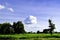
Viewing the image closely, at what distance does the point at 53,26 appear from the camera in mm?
91500

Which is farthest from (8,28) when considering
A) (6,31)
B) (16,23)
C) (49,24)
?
(49,24)

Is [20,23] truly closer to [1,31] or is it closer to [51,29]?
[1,31]

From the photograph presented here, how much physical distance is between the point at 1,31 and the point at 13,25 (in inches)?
446

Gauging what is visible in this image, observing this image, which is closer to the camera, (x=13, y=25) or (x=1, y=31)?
(x=1, y=31)

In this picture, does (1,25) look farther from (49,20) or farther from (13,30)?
(49,20)

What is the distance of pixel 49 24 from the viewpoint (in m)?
92.6

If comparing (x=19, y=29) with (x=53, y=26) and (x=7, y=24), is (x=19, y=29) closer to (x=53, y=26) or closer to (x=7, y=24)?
(x=7, y=24)

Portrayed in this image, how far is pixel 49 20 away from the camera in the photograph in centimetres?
9188

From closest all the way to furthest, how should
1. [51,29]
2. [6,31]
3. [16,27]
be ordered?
1. [51,29]
2. [6,31]
3. [16,27]

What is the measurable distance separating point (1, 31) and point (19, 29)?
41.7 ft

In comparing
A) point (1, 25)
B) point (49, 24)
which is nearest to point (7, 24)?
point (1, 25)

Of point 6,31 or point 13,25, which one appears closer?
point 6,31

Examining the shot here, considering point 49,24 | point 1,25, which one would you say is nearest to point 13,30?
point 1,25

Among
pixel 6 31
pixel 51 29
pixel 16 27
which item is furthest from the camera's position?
pixel 16 27
